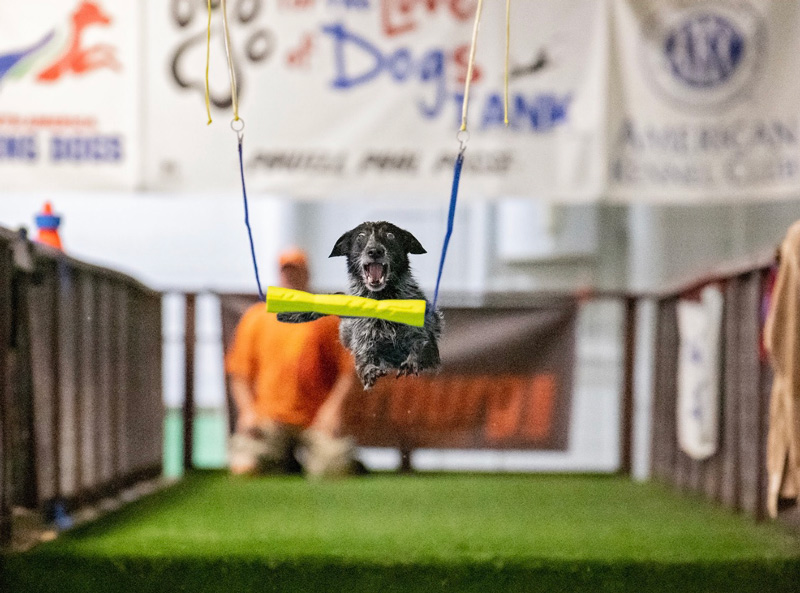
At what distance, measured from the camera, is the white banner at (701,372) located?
9.61 ft

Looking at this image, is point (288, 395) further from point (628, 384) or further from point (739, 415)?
point (628, 384)

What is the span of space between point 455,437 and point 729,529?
4.08ft

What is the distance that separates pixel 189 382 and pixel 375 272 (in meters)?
3.13

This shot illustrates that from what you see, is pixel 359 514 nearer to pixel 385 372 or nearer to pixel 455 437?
pixel 455 437

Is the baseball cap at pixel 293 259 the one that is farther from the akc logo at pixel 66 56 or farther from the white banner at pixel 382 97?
the akc logo at pixel 66 56

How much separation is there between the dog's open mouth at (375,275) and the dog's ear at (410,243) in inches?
1.3

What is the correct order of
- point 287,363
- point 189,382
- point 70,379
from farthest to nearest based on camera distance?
point 189,382, point 70,379, point 287,363

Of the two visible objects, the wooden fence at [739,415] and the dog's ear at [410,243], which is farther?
the wooden fence at [739,415]

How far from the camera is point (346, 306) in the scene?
627 millimetres

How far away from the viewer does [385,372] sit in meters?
0.72

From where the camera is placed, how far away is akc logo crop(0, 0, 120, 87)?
2.99 m

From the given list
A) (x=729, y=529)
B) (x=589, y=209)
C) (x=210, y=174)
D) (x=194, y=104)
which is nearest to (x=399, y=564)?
(x=729, y=529)

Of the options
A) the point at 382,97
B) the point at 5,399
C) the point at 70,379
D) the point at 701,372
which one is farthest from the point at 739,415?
the point at 5,399

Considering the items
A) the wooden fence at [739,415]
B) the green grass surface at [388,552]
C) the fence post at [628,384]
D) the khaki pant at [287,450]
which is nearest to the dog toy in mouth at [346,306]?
the khaki pant at [287,450]
